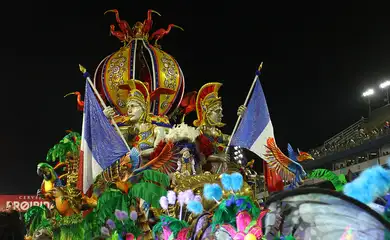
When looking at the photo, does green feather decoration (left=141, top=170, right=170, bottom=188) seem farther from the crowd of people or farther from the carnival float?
the crowd of people

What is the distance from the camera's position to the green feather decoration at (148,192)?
33.1 feet

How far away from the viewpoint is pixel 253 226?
6008 millimetres

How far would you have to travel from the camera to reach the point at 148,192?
10.1m

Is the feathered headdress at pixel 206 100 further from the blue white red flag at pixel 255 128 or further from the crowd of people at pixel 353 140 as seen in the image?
the crowd of people at pixel 353 140

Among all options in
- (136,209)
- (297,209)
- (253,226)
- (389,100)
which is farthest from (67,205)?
(389,100)

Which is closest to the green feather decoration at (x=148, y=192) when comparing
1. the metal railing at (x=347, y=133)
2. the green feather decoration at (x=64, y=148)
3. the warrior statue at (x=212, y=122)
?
the warrior statue at (x=212, y=122)

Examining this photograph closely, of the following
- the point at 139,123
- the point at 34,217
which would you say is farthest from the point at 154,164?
the point at 34,217

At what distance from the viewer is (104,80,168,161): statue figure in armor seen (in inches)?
481

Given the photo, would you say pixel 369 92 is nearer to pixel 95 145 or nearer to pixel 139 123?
pixel 139 123

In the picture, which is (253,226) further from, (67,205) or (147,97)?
(147,97)

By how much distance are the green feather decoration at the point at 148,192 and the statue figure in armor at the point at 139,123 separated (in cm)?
196

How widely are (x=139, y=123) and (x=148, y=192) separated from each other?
9.37ft

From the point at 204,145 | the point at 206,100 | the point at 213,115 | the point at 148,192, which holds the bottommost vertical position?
the point at 148,192

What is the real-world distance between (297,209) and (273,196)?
7.8 inches
